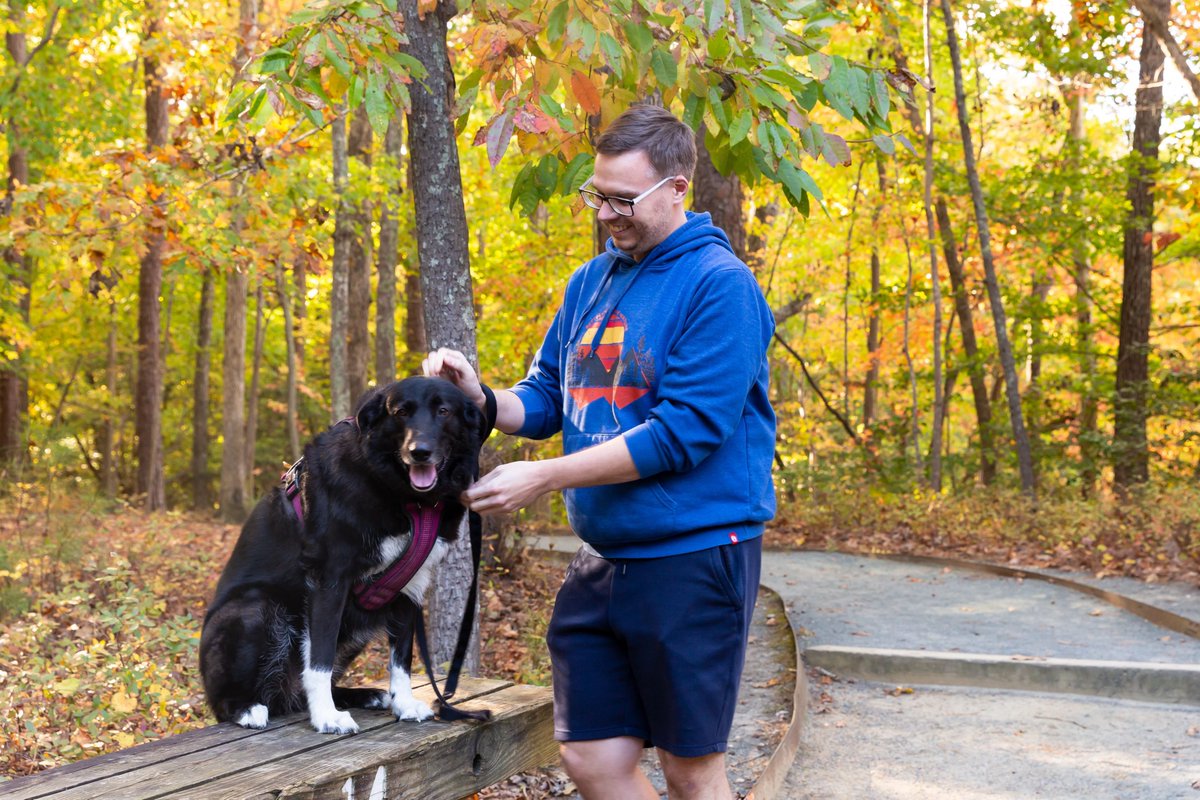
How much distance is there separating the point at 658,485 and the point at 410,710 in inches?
46.9

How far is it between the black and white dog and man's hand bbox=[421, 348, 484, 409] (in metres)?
0.11

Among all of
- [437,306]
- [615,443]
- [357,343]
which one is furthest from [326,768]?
[357,343]

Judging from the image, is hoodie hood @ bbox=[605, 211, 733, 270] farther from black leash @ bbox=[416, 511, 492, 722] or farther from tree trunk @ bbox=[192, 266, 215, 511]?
tree trunk @ bbox=[192, 266, 215, 511]

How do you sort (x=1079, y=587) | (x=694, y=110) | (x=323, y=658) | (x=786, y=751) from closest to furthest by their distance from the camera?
(x=323, y=658)
(x=694, y=110)
(x=786, y=751)
(x=1079, y=587)

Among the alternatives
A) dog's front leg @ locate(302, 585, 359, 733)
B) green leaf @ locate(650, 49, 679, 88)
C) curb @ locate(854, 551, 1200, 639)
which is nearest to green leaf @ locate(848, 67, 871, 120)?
green leaf @ locate(650, 49, 679, 88)

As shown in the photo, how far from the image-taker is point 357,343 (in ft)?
54.7

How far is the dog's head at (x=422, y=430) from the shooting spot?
3.04 meters

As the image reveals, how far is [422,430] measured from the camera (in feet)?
10.0

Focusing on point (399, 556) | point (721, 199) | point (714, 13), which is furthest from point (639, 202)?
point (721, 199)

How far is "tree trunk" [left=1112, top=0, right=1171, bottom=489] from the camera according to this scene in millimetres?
14938

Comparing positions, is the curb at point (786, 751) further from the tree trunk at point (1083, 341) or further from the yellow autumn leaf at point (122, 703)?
the tree trunk at point (1083, 341)

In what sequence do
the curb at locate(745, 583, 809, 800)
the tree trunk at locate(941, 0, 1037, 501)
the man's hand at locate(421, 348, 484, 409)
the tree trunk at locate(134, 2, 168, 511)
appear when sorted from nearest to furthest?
the man's hand at locate(421, 348, 484, 409), the curb at locate(745, 583, 809, 800), the tree trunk at locate(941, 0, 1037, 501), the tree trunk at locate(134, 2, 168, 511)

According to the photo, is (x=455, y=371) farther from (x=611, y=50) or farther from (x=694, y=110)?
(x=694, y=110)

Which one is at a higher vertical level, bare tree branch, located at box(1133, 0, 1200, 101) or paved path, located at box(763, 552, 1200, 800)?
bare tree branch, located at box(1133, 0, 1200, 101)
